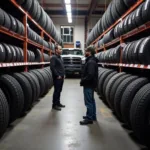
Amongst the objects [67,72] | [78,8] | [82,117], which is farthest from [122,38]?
[78,8]

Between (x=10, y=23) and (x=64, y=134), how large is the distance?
8.48 feet

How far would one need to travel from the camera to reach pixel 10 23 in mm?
4746

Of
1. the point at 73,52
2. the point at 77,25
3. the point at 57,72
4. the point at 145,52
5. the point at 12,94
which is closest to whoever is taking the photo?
the point at 145,52

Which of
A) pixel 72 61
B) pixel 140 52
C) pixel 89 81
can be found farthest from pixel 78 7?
pixel 140 52

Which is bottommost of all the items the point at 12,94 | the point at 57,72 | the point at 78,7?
the point at 12,94

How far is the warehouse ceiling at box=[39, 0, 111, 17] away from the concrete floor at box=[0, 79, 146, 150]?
12.4m

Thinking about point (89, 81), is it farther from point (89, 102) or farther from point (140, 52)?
point (140, 52)

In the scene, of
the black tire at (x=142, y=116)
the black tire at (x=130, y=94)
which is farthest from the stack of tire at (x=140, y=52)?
the black tire at (x=142, y=116)

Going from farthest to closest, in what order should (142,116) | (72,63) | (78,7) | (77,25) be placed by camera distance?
1. (77,25)
2. (78,7)
3. (72,63)
4. (142,116)

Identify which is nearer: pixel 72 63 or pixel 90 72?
pixel 90 72

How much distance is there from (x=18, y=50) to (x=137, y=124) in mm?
3319

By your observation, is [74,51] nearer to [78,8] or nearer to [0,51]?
[78,8]

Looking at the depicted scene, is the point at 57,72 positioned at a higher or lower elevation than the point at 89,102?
higher

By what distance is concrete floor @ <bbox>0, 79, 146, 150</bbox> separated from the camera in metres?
3.33
